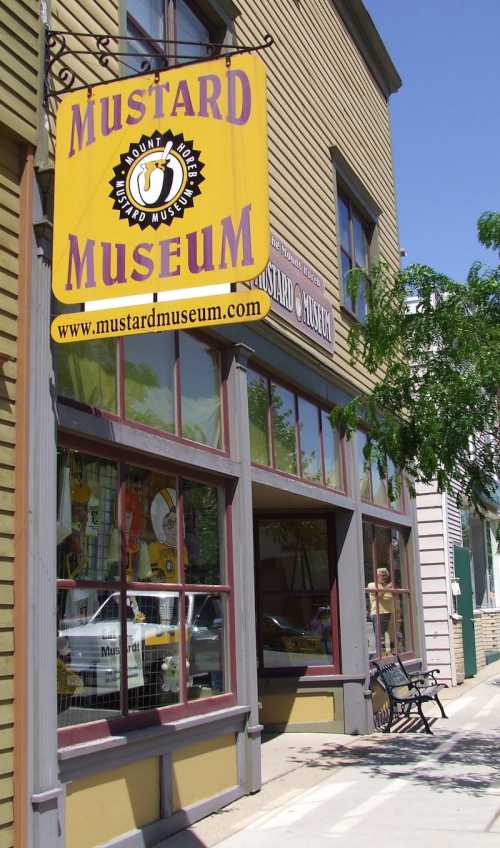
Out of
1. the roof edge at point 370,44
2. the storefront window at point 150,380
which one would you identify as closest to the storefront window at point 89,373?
the storefront window at point 150,380

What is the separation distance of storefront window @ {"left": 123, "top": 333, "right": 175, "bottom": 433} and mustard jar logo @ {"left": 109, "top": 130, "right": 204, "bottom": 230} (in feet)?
5.40

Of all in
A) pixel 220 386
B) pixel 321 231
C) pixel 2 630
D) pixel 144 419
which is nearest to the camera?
pixel 2 630

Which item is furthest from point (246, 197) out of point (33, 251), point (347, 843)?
point (347, 843)

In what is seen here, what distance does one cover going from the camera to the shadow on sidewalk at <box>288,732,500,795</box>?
8.69 meters

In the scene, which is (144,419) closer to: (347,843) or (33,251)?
(33,251)

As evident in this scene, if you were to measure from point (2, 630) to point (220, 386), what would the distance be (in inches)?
157

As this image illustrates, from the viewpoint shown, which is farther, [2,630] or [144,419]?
[144,419]

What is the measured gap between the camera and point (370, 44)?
51.5 ft

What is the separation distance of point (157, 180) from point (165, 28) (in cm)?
358

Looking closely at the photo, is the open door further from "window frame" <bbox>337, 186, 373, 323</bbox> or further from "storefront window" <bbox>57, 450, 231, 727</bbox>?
"storefront window" <bbox>57, 450, 231, 727</bbox>

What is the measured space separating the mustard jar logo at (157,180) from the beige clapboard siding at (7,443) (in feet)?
2.24

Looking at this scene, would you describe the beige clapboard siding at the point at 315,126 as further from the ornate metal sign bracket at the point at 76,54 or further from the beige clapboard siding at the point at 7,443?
the beige clapboard siding at the point at 7,443

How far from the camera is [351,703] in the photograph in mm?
11641

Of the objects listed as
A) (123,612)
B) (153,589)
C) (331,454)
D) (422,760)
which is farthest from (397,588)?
(123,612)
